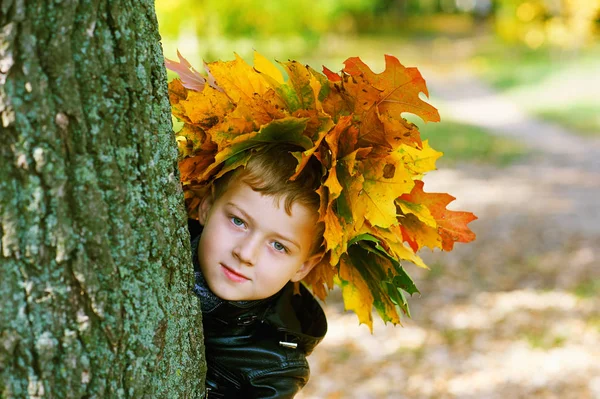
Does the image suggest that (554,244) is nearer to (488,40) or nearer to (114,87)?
(114,87)

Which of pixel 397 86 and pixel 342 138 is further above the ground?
pixel 397 86

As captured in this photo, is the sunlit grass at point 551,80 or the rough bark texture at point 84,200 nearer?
the rough bark texture at point 84,200

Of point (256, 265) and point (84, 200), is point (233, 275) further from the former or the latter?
point (84, 200)

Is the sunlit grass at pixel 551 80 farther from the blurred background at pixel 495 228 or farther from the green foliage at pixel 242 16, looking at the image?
the green foliage at pixel 242 16

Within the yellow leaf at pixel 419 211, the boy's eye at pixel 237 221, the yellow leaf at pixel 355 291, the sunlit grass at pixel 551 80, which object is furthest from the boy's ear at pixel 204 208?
the sunlit grass at pixel 551 80

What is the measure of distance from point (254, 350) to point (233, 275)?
0.93 feet

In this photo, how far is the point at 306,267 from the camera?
2.16 metres

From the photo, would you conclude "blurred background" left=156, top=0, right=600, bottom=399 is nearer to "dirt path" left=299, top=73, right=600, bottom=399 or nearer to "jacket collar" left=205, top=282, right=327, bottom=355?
"dirt path" left=299, top=73, right=600, bottom=399

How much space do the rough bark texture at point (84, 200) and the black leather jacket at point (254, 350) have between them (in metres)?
0.52

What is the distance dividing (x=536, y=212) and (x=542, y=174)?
2.37m

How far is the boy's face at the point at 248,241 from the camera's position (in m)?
1.97

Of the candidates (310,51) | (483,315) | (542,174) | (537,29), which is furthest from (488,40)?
(483,315)

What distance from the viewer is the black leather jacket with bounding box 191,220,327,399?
208 cm

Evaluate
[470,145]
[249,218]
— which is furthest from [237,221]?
[470,145]
